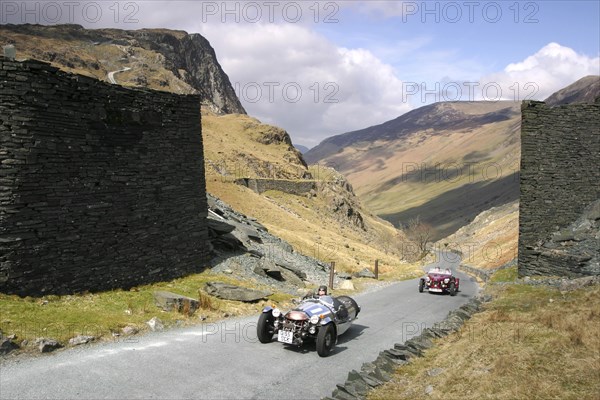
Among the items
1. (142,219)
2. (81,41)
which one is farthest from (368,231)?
(81,41)

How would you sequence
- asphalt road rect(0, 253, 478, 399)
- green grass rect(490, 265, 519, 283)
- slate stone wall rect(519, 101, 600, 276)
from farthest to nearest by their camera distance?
green grass rect(490, 265, 519, 283) < slate stone wall rect(519, 101, 600, 276) < asphalt road rect(0, 253, 478, 399)

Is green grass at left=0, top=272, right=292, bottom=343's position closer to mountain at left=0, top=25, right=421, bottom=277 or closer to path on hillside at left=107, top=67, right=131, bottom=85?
mountain at left=0, top=25, right=421, bottom=277

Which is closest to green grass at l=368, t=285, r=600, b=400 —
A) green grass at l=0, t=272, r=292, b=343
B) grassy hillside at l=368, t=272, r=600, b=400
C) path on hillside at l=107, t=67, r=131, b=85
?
grassy hillside at l=368, t=272, r=600, b=400

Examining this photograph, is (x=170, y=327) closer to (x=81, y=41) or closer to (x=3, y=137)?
(x=3, y=137)

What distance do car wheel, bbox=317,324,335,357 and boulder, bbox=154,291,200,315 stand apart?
550 cm

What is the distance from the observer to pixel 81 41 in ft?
488

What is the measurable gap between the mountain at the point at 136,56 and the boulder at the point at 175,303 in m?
97.3

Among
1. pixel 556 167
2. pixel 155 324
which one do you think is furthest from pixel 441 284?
pixel 155 324

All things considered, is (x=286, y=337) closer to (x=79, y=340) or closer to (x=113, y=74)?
(x=79, y=340)

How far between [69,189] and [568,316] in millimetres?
15849

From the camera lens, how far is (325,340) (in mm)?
12711

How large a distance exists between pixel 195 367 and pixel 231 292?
7472 mm

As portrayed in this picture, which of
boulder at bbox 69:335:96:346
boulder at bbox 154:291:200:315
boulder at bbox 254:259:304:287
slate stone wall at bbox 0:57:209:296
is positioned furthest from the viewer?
boulder at bbox 254:259:304:287

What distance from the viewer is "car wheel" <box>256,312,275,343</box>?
13523mm
